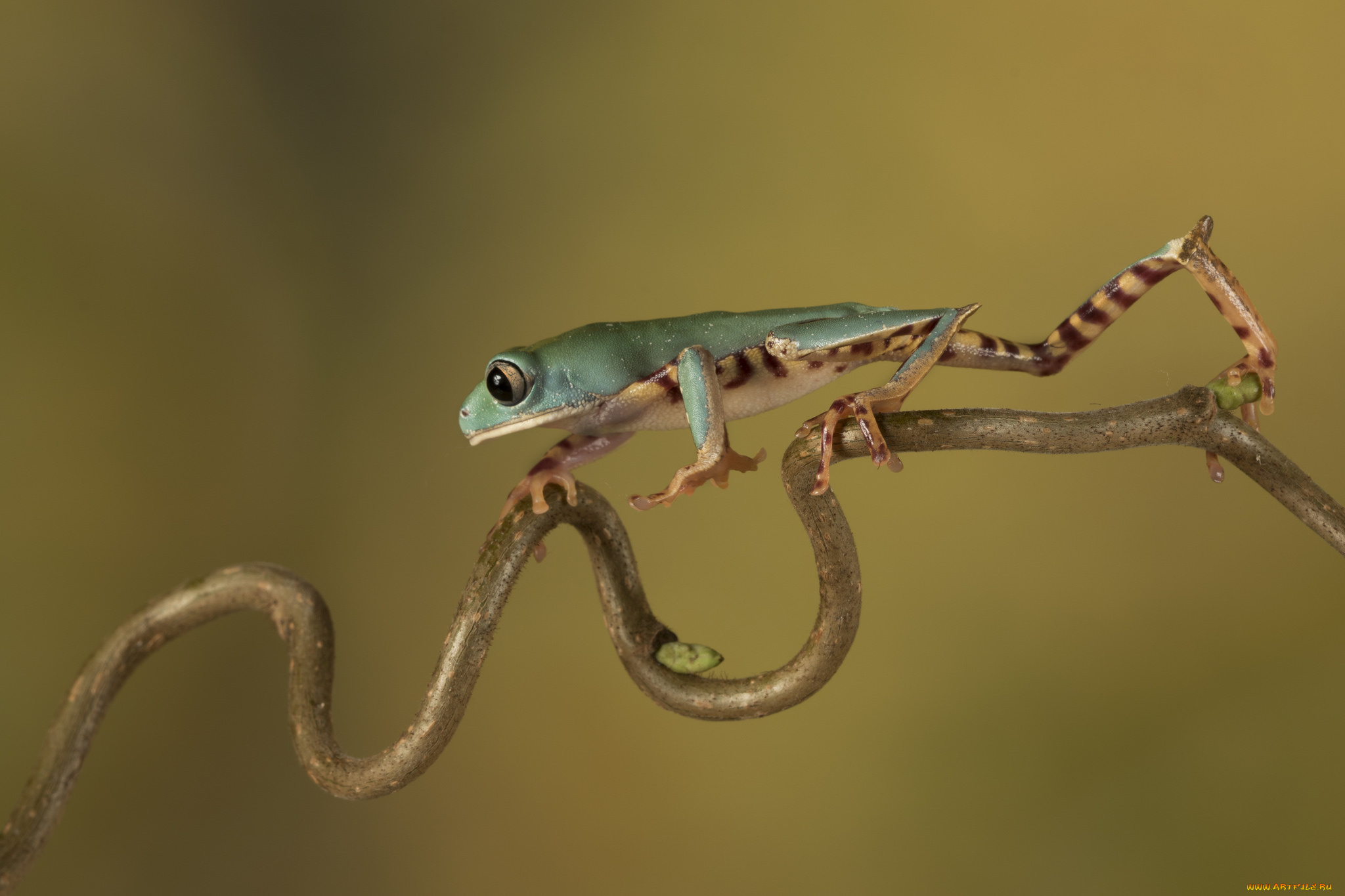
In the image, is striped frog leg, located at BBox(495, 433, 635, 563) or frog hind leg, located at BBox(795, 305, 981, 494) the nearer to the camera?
frog hind leg, located at BBox(795, 305, 981, 494)

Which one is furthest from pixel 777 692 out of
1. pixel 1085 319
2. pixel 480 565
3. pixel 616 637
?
pixel 1085 319

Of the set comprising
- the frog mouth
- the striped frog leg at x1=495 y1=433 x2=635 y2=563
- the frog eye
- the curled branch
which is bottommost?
the curled branch

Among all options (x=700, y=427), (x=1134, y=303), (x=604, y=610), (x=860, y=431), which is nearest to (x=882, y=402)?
(x=860, y=431)

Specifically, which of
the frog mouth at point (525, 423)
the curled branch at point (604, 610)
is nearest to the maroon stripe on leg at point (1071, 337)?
the curled branch at point (604, 610)

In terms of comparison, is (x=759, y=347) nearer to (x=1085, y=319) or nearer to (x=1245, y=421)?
(x=1085, y=319)

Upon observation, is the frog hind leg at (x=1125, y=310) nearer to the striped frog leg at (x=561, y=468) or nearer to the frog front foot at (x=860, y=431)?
the frog front foot at (x=860, y=431)

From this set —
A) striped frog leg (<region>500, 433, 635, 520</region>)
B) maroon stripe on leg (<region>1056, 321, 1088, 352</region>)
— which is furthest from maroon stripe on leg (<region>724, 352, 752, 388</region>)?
maroon stripe on leg (<region>1056, 321, 1088, 352</region>)

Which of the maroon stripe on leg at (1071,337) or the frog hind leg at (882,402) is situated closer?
the frog hind leg at (882,402)

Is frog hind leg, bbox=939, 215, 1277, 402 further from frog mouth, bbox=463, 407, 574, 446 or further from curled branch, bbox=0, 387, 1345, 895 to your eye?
frog mouth, bbox=463, 407, 574, 446
